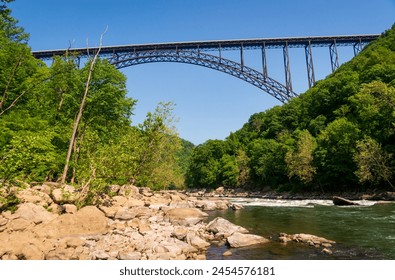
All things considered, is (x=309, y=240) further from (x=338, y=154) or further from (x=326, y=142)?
(x=326, y=142)

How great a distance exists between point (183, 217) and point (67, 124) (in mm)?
10970

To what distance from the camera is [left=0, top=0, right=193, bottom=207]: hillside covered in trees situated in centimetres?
1090

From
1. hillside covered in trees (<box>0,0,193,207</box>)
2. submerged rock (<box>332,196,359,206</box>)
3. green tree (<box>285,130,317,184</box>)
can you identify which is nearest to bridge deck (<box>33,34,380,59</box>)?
green tree (<box>285,130,317,184</box>)

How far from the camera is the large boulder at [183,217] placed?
39.3 ft

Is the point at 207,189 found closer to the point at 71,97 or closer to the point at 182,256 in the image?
the point at 71,97

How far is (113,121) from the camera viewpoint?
2094 centimetres

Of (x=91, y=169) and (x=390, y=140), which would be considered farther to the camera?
Result: (x=390, y=140)

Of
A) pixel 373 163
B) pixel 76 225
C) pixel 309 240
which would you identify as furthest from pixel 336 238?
pixel 373 163

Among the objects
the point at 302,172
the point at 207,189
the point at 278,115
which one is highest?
the point at 278,115

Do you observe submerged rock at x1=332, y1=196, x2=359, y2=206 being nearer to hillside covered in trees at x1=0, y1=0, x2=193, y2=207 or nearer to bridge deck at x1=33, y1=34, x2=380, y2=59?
hillside covered in trees at x1=0, y1=0, x2=193, y2=207

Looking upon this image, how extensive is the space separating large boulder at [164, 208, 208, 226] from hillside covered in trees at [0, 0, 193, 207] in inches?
117

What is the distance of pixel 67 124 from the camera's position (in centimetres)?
1892

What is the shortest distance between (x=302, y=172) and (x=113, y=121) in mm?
23119
